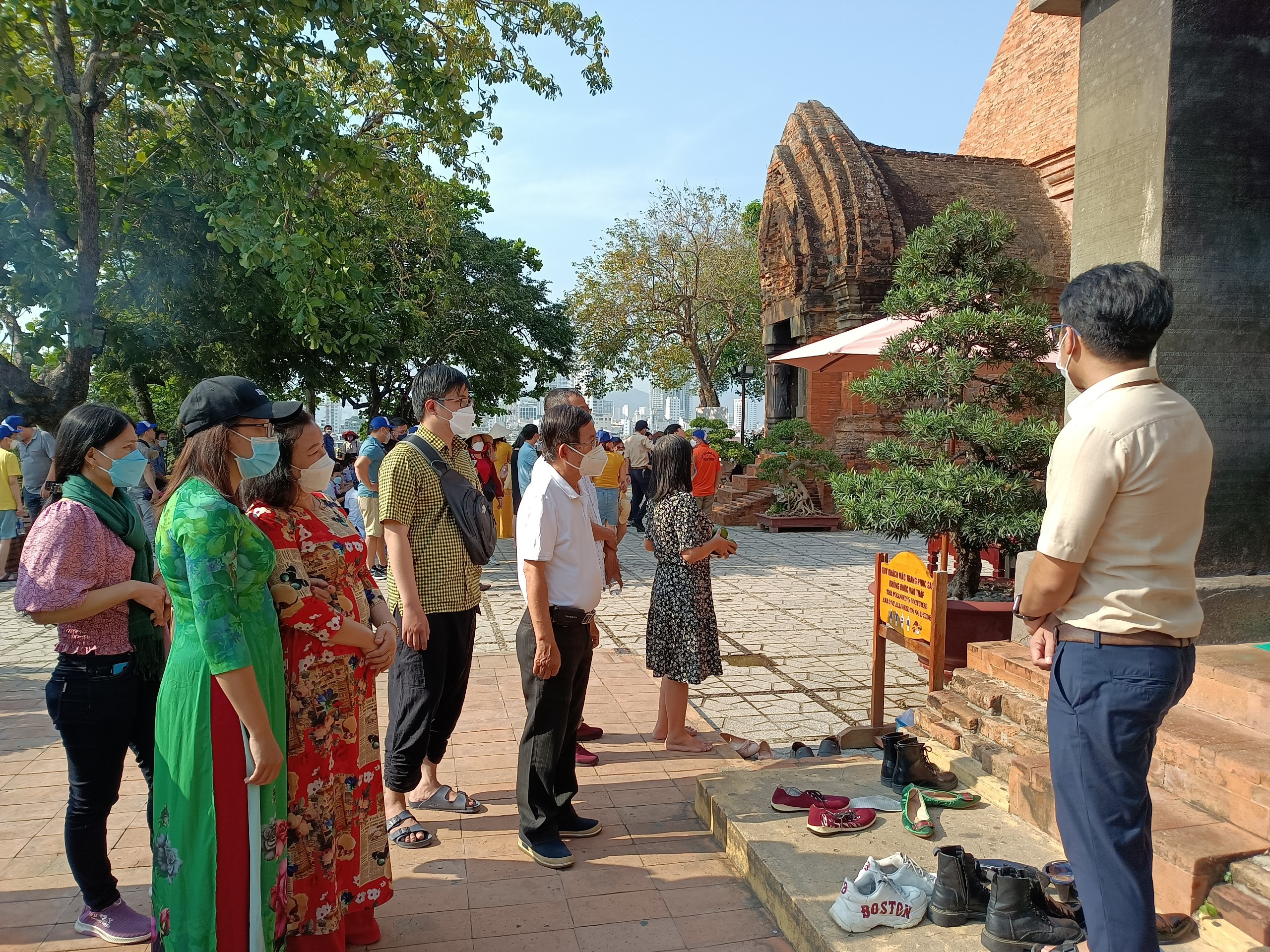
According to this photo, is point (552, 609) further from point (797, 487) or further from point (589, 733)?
point (797, 487)

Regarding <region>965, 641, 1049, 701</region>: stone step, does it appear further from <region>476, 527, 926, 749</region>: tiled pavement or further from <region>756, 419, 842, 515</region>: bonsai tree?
<region>756, 419, 842, 515</region>: bonsai tree

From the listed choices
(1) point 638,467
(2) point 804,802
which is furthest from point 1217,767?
(1) point 638,467

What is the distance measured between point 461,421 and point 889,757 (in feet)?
7.79

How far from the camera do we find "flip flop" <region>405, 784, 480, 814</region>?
3863 millimetres

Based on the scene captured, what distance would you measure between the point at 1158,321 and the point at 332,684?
246 cm

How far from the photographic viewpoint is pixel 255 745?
2.31m

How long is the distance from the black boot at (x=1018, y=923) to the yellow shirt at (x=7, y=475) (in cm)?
1036

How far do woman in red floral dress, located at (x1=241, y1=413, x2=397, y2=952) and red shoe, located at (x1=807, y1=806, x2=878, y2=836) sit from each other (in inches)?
61.7

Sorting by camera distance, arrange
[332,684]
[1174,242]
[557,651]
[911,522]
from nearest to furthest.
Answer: [332,684]
[557,651]
[1174,242]
[911,522]

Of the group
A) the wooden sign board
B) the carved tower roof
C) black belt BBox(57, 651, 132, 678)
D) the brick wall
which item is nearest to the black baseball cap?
black belt BBox(57, 651, 132, 678)

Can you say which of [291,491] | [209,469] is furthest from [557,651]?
[209,469]

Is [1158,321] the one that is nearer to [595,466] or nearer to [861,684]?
[595,466]

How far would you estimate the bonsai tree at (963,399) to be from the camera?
572 centimetres

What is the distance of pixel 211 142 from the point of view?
8914 millimetres
